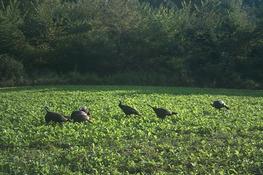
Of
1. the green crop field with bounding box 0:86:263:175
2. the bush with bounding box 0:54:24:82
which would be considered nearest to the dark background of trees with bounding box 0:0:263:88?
the bush with bounding box 0:54:24:82

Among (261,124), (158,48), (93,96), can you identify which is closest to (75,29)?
(158,48)

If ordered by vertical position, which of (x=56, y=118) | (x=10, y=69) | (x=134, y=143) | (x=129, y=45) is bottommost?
(x=134, y=143)

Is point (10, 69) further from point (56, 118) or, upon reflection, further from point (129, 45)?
point (56, 118)

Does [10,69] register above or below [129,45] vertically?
below

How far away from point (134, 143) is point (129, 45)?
25276 millimetres

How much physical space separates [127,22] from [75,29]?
365cm

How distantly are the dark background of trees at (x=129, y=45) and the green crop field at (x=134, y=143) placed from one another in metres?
16.5

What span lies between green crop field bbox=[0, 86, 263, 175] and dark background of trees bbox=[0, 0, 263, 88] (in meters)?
16.5

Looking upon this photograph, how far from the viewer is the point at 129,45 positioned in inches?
1394

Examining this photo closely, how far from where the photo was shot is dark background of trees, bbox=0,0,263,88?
32.8 metres

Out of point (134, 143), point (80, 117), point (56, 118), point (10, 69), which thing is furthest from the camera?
point (10, 69)

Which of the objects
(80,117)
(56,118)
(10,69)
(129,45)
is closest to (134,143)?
(80,117)

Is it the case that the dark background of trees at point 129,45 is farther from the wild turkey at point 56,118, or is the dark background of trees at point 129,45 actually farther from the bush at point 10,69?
the wild turkey at point 56,118

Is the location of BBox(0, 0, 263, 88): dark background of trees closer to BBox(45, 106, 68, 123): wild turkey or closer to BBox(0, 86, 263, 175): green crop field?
BBox(0, 86, 263, 175): green crop field
